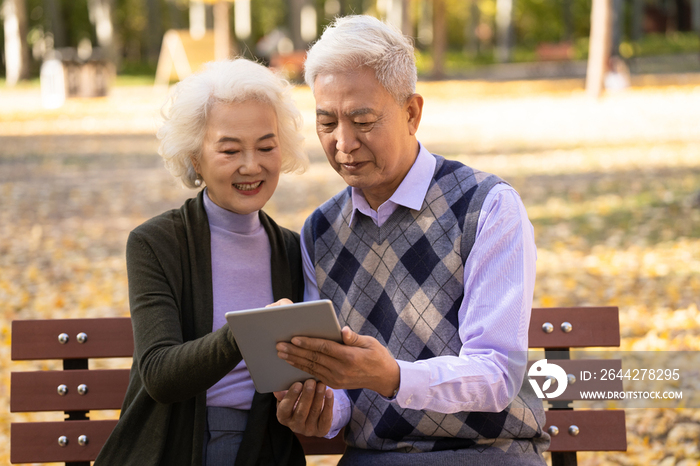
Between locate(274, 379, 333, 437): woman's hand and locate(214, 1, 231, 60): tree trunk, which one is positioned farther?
locate(214, 1, 231, 60): tree trunk

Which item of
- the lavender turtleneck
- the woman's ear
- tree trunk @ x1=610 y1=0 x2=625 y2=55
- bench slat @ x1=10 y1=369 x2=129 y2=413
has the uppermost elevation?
tree trunk @ x1=610 y1=0 x2=625 y2=55

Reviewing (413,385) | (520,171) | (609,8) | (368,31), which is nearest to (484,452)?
(413,385)

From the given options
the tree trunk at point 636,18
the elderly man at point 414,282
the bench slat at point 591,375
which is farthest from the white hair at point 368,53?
the tree trunk at point 636,18

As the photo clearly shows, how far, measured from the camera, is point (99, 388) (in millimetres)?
3066

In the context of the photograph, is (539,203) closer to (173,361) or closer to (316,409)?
(316,409)

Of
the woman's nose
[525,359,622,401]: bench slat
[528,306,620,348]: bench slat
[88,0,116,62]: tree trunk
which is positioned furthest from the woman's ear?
[88,0,116,62]: tree trunk

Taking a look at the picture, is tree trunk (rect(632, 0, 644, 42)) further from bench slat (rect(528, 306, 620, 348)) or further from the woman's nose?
the woman's nose

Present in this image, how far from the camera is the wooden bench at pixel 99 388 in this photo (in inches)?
118

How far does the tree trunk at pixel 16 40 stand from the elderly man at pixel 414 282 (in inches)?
1358

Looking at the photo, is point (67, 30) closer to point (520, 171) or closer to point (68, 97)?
point (68, 97)

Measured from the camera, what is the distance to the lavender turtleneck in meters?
2.66

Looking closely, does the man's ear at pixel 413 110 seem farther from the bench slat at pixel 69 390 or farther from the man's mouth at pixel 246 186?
the bench slat at pixel 69 390

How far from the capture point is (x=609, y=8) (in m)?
19.2

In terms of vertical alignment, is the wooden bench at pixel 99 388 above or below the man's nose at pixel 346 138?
below
